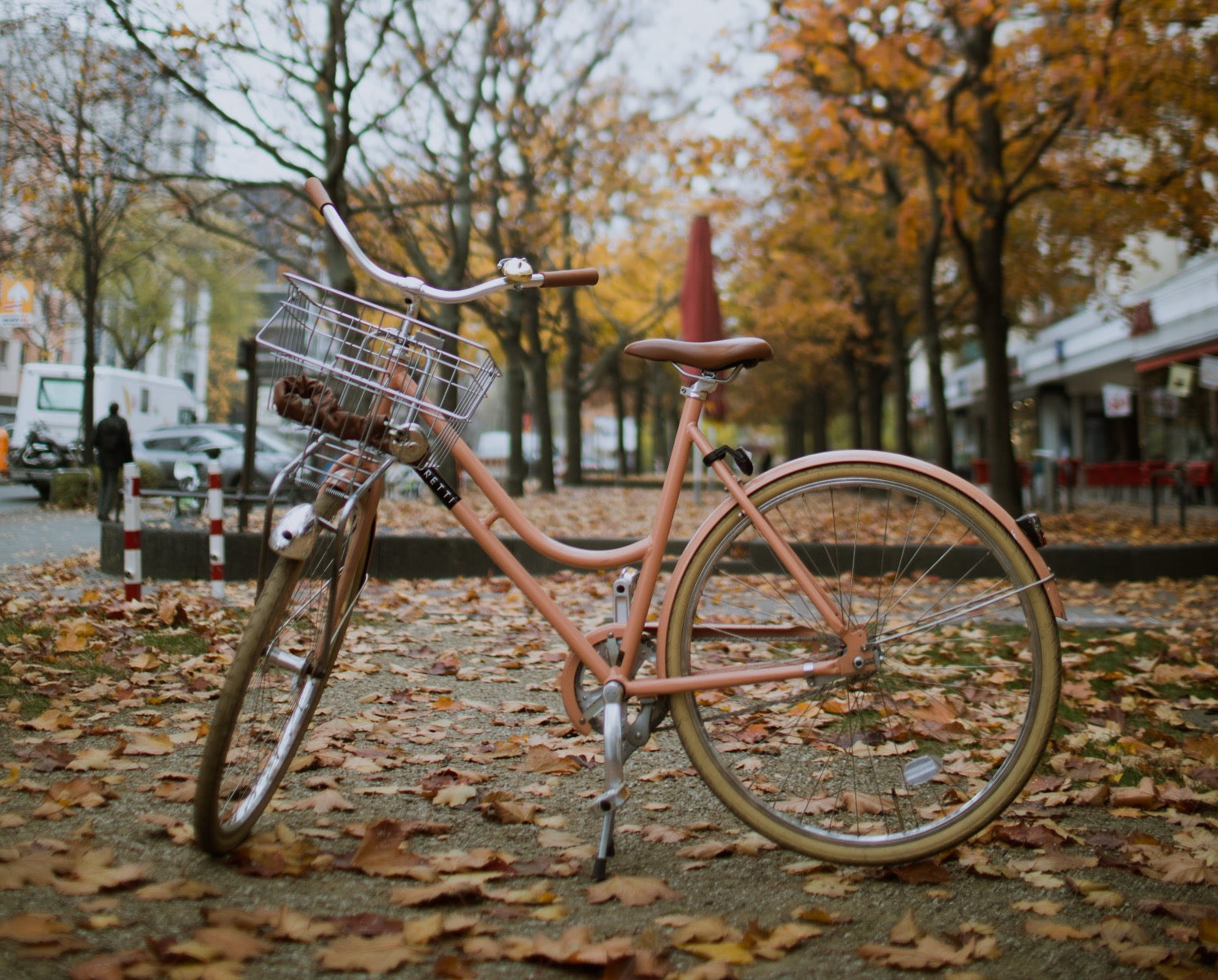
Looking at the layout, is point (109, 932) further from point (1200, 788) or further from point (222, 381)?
point (222, 381)

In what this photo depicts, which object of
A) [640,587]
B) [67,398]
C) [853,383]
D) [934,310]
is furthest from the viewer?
[853,383]

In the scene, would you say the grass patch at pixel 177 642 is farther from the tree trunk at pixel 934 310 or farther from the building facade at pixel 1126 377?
the building facade at pixel 1126 377

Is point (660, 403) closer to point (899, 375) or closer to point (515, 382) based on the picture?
point (515, 382)

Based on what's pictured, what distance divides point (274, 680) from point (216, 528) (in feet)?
18.5

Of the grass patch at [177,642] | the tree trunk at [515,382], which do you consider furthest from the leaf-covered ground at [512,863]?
the tree trunk at [515,382]

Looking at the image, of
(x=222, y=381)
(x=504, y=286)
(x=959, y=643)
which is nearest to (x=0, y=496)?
(x=959, y=643)

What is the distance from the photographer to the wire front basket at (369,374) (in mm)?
2652

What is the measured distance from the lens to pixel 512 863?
2.91 meters

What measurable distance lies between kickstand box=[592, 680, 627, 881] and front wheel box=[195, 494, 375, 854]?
713mm

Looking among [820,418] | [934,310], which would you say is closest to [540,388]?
[934,310]

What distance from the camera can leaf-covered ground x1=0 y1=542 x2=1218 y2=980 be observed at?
2.37 meters

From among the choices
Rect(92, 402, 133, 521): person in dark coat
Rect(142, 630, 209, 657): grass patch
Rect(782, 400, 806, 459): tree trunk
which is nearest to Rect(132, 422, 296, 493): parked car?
Rect(92, 402, 133, 521): person in dark coat

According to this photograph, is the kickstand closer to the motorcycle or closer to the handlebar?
the handlebar

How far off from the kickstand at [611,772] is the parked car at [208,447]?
1990cm
